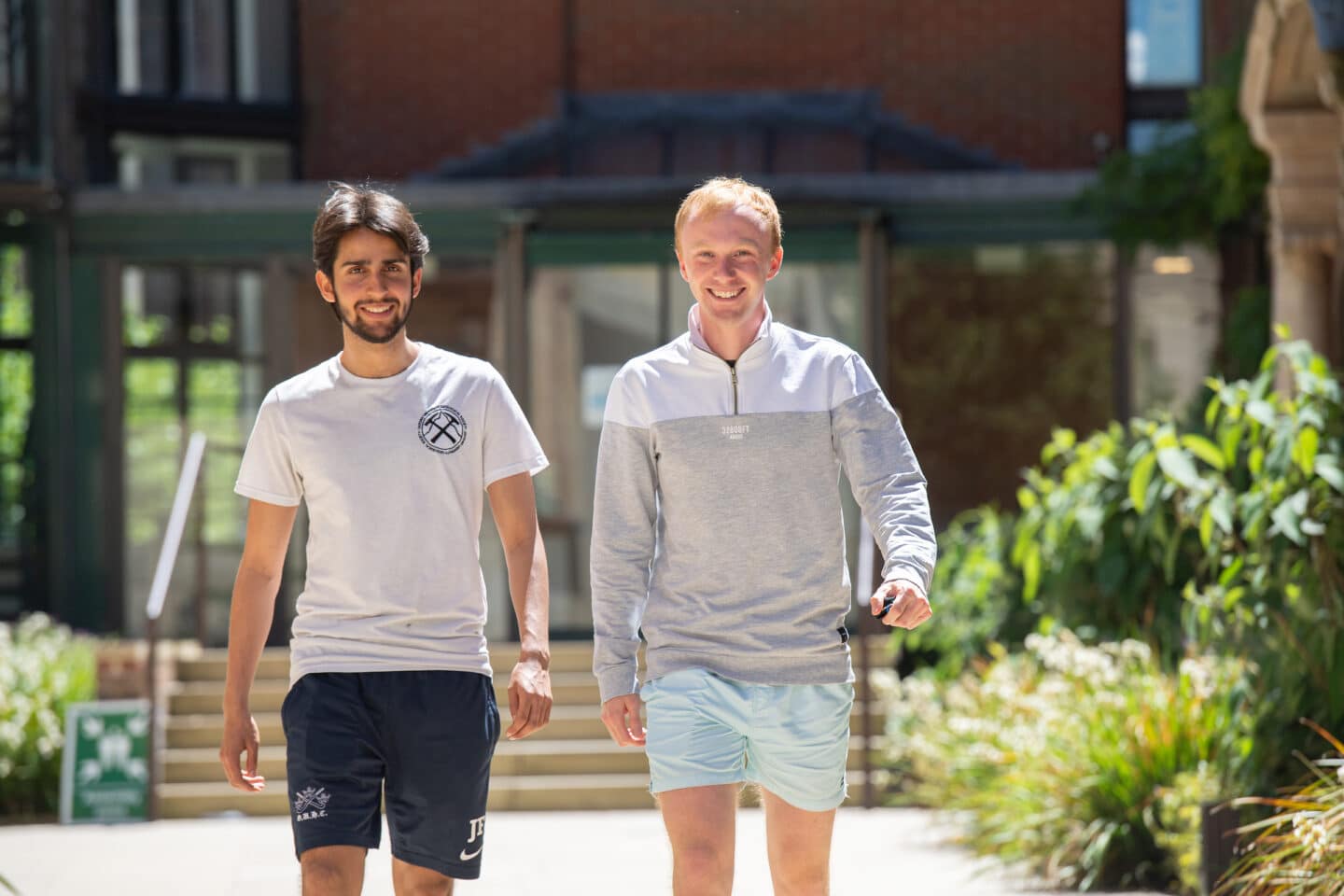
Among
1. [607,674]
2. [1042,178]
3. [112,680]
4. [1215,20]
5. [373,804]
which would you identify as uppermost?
[1215,20]

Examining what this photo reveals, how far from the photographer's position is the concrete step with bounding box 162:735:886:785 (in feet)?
36.6

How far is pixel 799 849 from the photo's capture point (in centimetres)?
407

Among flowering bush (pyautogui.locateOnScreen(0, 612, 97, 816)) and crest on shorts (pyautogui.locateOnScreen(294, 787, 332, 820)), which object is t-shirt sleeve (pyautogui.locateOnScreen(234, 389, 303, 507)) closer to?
crest on shorts (pyautogui.locateOnScreen(294, 787, 332, 820))

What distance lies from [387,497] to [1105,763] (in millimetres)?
4054

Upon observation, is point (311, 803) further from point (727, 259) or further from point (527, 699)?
point (727, 259)

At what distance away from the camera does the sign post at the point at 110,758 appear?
10.6 meters

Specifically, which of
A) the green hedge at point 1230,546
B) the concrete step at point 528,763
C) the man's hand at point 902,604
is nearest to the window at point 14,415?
the concrete step at point 528,763

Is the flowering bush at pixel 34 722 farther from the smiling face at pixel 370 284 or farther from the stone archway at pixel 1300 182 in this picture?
the smiling face at pixel 370 284

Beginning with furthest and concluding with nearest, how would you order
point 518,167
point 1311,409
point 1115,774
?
point 518,167
point 1115,774
point 1311,409

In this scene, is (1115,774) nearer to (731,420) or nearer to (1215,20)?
(731,420)

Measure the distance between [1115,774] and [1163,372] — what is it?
7.77 metres

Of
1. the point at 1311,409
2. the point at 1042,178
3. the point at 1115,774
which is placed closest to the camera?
the point at 1311,409

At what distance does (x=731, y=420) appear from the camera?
408 cm

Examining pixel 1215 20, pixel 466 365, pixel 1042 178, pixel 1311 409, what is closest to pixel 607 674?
pixel 466 365
